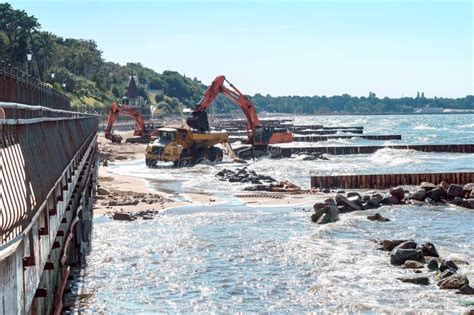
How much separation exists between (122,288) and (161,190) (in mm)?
19245

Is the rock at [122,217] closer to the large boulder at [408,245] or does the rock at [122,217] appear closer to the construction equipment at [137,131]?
the large boulder at [408,245]

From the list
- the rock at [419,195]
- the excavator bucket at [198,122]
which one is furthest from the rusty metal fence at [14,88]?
the excavator bucket at [198,122]

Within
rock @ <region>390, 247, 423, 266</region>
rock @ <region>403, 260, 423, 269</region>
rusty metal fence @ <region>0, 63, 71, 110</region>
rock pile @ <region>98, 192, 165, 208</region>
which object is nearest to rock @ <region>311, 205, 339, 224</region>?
rock @ <region>390, 247, 423, 266</region>

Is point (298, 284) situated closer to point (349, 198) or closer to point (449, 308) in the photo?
point (449, 308)

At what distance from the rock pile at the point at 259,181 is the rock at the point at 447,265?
1735 centimetres

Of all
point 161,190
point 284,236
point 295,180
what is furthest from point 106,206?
point 295,180

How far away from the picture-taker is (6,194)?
5.64 meters

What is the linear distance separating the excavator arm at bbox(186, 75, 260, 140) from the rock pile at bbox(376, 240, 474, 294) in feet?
102

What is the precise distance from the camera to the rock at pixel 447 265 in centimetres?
1638

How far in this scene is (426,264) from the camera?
17234mm

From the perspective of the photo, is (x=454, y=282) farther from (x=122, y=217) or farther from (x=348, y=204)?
(x=122, y=217)

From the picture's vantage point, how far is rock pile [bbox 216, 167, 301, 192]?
34.4m

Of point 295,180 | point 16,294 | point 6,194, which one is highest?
point 6,194

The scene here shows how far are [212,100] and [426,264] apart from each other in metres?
→ 36.7
